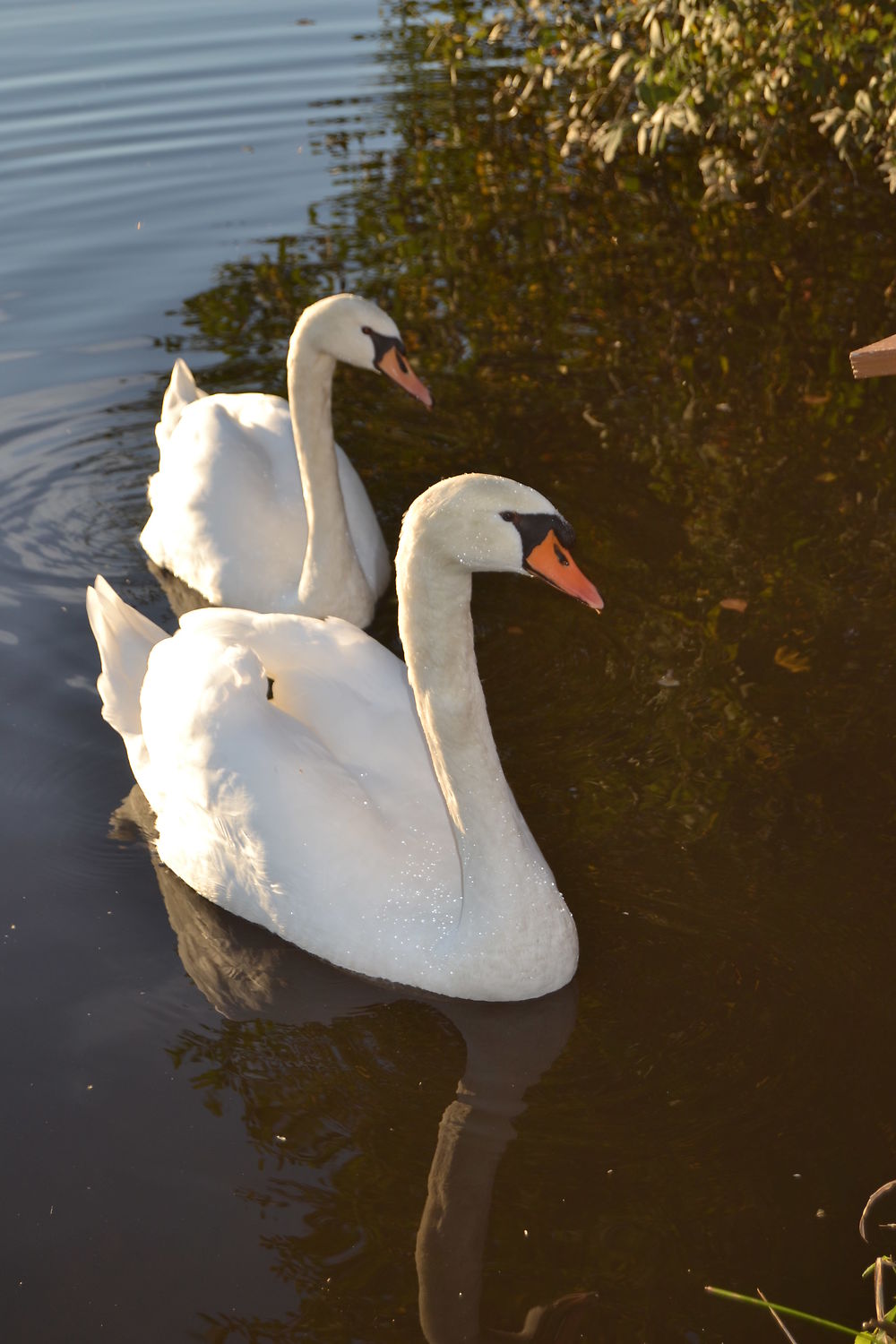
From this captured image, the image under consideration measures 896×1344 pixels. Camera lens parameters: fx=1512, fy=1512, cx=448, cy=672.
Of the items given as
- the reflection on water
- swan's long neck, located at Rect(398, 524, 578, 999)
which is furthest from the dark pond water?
swan's long neck, located at Rect(398, 524, 578, 999)

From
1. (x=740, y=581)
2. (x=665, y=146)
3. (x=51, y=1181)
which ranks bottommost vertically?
(x=51, y=1181)

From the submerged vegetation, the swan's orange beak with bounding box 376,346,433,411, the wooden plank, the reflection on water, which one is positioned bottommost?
the reflection on water

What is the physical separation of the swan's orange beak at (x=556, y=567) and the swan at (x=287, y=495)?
2382 millimetres

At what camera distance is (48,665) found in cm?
625

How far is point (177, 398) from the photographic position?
739 cm

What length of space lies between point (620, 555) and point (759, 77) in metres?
4.57

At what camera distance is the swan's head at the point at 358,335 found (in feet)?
19.7

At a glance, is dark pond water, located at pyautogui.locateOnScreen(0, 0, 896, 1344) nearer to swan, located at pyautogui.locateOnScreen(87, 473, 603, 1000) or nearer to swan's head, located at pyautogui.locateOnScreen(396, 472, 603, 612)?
swan, located at pyautogui.locateOnScreen(87, 473, 603, 1000)

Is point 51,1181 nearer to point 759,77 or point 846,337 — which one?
point 846,337

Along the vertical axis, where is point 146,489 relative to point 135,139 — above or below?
below

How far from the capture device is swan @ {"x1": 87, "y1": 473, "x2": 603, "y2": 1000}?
12.7 ft

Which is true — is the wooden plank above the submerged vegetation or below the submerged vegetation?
above

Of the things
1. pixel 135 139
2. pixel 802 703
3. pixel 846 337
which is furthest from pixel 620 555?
pixel 135 139

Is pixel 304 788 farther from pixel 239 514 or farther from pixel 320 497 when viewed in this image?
pixel 239 514
